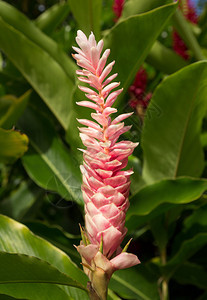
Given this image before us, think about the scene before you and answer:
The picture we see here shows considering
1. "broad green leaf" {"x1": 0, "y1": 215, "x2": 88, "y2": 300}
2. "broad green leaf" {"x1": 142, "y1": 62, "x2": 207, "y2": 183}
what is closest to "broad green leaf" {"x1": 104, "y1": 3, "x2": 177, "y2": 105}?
"broad green leaf" {"x1": 142, "y1": 62, "x2": 207, "y2": 183}

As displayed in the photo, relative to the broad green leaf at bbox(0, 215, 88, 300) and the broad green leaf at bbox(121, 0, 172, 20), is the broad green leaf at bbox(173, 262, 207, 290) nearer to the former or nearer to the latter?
the broad green leaf at bbox(0, 215, 88, 300)

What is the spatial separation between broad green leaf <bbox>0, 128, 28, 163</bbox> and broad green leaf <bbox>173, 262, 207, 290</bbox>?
704mm

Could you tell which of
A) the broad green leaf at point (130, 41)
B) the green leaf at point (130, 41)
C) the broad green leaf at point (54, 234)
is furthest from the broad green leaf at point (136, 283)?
the broad green leaf at point (130, 41)

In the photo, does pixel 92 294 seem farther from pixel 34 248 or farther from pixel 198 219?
pixel 198 219

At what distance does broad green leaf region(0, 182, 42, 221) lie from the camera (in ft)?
5.16

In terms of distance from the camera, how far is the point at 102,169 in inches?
20.7

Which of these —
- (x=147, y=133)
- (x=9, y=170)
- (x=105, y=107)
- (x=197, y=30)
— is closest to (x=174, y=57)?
(x=197, y=30)

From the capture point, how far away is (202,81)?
1.07 metres

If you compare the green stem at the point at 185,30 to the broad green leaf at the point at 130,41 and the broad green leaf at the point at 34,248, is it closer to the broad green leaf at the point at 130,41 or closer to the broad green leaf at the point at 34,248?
the broad green leaf at the point at 130,41

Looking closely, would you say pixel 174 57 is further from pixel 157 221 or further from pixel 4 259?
pixel 4 259

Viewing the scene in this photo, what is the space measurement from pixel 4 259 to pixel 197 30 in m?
1.60

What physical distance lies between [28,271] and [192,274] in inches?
36.7

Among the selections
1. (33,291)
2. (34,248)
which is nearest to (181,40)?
(34,248)

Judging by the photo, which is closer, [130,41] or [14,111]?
[130,41]
